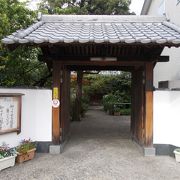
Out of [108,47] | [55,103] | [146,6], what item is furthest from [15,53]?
[146,6]

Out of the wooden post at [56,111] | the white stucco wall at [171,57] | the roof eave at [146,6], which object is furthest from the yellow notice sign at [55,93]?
the roof eave at [146,6]

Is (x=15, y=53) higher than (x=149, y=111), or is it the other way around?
(x=15, y=53)

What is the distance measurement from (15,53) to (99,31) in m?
4.20

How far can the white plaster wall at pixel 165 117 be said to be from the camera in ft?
29.2

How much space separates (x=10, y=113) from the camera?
26.9ft

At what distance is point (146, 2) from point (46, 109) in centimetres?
1265

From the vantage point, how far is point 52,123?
9.13 meters

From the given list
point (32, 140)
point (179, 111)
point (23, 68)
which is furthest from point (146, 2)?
point (32, 140)

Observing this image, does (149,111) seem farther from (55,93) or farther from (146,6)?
(146,6)

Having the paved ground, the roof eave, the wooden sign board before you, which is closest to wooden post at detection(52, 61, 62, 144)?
the paved ground

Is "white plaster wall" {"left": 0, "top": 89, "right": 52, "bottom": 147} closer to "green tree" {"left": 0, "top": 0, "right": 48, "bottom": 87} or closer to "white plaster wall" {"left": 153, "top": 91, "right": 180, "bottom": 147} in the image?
"green tree" {"left": 0, "top": 0, "right": 48, "bottom": 87}

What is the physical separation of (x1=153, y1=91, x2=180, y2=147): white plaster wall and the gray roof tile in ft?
6.08

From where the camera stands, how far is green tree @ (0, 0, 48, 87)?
36.2 ft

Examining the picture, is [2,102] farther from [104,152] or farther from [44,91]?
[104,152]
